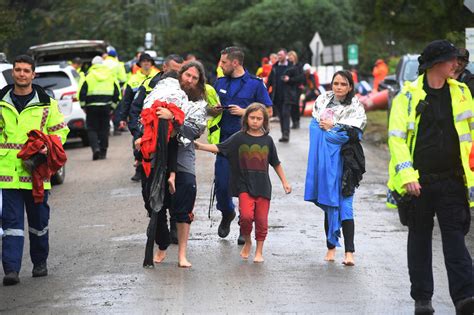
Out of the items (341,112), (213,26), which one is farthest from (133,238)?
(213,26)

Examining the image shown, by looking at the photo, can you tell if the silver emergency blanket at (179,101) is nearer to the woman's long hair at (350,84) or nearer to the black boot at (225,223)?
the woman's long hair at (350,84)

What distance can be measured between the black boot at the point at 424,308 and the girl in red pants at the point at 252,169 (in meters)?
2.63

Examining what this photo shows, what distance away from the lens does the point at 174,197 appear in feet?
34.9

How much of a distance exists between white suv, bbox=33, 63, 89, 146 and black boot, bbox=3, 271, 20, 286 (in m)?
14.0

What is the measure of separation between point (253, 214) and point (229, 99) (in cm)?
165

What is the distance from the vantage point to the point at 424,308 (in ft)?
27.9

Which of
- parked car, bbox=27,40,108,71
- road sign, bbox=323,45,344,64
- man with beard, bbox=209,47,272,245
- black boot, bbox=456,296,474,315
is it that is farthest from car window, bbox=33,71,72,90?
road sign, bbox=323,45,344,64

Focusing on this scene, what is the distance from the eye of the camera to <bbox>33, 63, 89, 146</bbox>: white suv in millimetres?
24203

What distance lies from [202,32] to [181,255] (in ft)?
141

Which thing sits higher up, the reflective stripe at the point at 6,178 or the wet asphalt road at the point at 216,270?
the reflective stripe at the point at 6,178

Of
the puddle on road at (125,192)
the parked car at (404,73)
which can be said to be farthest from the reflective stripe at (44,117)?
the parked car at (404,73)

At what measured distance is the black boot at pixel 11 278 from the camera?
10.2 meters

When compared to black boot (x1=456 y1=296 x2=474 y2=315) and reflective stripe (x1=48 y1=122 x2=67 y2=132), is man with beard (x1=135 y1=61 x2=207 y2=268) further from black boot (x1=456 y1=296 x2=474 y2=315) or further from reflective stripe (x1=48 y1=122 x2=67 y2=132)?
black boot (x1=456 y1=296 x2=474 y2=315)

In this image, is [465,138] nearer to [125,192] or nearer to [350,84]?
[350,84]
